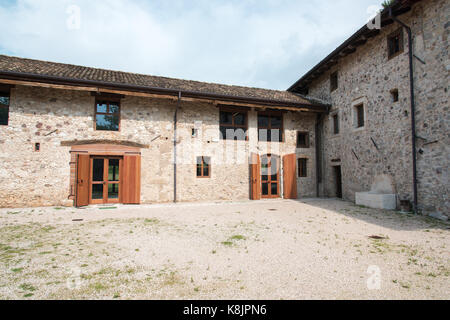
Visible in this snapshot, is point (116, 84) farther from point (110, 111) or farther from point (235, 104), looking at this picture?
point (235, 104)

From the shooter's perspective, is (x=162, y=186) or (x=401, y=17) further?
(x=162, y=186)

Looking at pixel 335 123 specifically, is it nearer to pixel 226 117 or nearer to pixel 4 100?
pixel 226 117

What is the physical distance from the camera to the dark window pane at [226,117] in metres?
10.7

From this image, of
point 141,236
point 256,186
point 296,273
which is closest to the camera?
point 296,273

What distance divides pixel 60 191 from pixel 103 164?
1687mm

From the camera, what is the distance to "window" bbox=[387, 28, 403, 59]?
768 centimetres

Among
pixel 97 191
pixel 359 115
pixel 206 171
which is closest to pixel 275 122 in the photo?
pixel 359 115

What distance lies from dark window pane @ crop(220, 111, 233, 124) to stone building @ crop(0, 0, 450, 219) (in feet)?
0.46

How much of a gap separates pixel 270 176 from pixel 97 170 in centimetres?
756

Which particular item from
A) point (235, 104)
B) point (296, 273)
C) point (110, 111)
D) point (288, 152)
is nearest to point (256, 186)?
point (288, 152)

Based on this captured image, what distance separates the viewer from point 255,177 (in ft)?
35.1

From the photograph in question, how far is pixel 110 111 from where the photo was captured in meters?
9.23

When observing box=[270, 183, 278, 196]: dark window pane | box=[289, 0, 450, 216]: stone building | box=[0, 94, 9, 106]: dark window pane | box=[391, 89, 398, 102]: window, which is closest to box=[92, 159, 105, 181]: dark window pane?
box=[0, 94, 9, 106]: dark window pane

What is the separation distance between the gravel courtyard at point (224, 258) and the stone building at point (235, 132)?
2.53m
